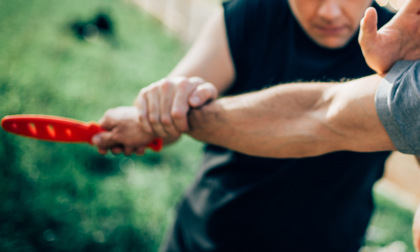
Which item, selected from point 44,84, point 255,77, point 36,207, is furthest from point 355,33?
point 44,84

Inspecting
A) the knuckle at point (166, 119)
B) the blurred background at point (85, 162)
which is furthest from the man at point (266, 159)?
the blurred background at point (85, 162)

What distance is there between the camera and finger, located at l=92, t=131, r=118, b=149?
55.2 inches

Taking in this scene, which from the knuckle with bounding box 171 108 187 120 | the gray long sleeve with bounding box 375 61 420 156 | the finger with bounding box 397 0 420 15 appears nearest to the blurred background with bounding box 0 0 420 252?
the knuckle with bounding box 171 108 187 120

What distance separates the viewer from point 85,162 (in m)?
3.18

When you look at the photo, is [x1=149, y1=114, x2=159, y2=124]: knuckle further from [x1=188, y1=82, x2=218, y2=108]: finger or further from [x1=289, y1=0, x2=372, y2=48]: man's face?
[x1=289, y1=0, x2=372, y2=48]: man's face

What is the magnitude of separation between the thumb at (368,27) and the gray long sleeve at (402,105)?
10 cm

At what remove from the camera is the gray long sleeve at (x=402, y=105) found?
33.1 inches

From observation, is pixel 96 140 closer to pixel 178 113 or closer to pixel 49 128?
pixel 49 128

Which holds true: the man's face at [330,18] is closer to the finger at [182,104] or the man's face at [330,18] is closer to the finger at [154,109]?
the finger at [182,104]

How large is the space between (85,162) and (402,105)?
2.80 m

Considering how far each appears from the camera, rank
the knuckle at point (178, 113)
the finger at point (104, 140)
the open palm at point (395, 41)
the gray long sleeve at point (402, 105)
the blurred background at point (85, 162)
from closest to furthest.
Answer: the gray long sleeve at point (402, 105) < the open palm at point (395, 41) < the knuckle at point (178, 113) < the finger at point (104, 140) < the blurred background at point (85, 162)

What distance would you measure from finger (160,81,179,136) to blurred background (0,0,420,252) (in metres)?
1.55

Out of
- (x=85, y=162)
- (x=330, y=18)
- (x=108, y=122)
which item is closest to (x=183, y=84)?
(x=108, y=122)

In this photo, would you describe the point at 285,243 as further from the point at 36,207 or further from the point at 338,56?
the point at 36,207
